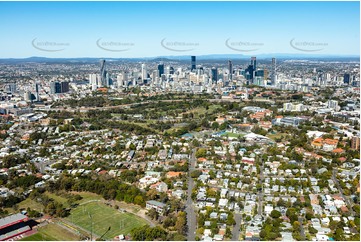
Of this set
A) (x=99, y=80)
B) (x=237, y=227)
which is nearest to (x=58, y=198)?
(x=237, y=227)

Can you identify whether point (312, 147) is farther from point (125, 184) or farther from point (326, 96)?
point (326, 96)

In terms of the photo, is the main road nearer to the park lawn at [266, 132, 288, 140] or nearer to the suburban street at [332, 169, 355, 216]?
the suburban street at [332, 169, 355, 216]

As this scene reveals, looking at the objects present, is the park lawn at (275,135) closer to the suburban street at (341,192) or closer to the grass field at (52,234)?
A: the suburban street at (341,192)

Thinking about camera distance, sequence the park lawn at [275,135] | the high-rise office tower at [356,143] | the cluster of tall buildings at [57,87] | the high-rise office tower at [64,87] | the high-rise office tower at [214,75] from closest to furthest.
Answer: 1. the high-rise office tower at [356,143]
2. the park lawn at [275,135]
3. the cluster of tall buildings at [57,87]
4. the high-rise office tower at [64,87]
5. the high-rise office tower at [214,75]

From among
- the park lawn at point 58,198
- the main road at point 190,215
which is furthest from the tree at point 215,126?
the park lawn at point 58,198

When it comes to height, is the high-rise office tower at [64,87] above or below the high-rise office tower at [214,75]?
below

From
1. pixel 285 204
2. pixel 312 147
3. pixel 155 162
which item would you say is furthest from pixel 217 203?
pixel 312 147
